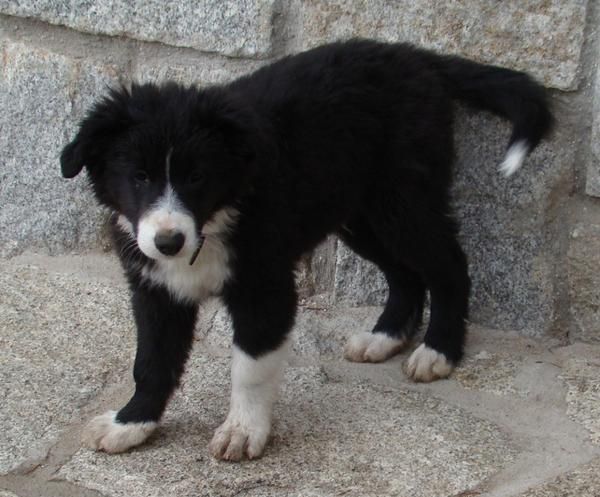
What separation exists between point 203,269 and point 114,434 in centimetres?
50

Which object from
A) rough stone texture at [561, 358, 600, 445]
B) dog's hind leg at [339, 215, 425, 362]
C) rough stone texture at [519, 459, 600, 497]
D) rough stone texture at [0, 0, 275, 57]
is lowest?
rough stone texture at [519, 459, 600, 497]

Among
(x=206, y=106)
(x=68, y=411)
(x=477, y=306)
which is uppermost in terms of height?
(x=206, y=106)

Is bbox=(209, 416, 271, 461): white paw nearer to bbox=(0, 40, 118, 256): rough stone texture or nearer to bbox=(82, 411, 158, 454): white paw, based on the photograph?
bbox=(82, 411, 158, 454): white paw

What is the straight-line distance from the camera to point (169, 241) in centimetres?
253

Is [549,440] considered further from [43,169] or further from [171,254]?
[43,169]

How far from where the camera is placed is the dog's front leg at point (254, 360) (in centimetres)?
287

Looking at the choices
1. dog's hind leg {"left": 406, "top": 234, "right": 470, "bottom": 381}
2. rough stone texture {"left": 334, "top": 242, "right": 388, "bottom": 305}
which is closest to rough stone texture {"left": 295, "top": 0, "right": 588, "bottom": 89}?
dog's hind leg {"left": 406, "top": 234, "right": 470, "bottom": 381}

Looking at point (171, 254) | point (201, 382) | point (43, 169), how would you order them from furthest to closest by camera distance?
point (43, 169) < point (201, 382) < point (171, 254)

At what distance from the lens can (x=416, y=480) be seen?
277 cm

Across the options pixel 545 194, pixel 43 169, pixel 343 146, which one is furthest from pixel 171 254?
pixel 43 169

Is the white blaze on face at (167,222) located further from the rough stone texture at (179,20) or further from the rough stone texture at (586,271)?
the rough stone texture at (586,271)

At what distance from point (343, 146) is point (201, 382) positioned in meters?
0.83

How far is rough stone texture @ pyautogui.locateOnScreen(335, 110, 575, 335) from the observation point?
3.40 metres

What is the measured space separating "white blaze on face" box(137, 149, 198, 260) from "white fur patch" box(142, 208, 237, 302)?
0.64 ft
